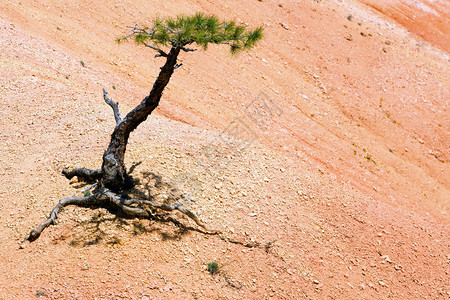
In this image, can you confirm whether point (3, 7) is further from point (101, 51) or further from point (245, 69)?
point (245, 69)

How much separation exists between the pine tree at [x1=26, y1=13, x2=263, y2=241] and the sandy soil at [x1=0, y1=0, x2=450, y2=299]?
0.21 m

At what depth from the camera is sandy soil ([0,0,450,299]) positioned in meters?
5.51

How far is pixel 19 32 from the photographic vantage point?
12.0m

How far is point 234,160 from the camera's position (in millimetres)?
7918

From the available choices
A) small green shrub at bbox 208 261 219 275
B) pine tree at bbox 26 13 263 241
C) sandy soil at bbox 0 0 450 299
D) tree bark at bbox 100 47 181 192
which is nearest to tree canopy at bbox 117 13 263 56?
pine tree at bbox 26 13 263 241

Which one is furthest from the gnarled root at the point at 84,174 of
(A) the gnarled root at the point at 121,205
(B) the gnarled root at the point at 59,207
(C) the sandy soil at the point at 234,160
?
(B) the gnarled root at the point at 59,207

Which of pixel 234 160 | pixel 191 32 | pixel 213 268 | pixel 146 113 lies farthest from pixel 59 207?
pixel 234 160

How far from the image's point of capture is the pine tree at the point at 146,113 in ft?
17.3

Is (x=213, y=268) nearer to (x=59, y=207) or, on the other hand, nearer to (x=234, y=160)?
(x=59, y=207)

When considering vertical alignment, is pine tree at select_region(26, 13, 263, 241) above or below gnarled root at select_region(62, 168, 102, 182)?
above

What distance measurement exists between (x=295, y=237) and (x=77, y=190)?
4.02 meters

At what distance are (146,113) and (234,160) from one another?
2.60m

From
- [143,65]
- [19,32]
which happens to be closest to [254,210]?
[143,65]

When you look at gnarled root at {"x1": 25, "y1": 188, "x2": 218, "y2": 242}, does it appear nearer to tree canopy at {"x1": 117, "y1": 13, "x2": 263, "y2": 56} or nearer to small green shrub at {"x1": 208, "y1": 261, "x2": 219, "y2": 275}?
small green shrub at {"x1": 208, "y1": 261, "x2": 219, "y2": 275}
